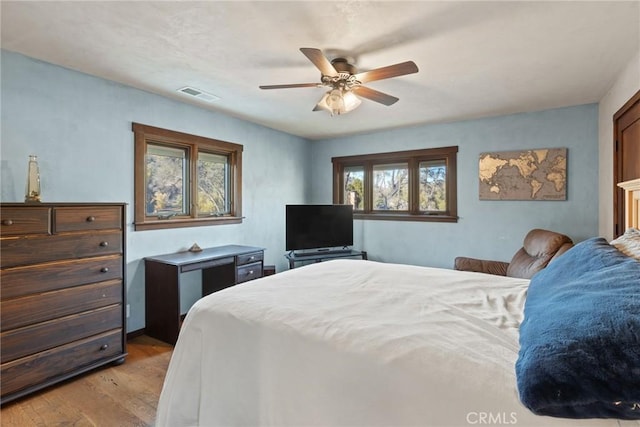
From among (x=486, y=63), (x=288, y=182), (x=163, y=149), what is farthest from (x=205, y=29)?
(x=288, y=182)

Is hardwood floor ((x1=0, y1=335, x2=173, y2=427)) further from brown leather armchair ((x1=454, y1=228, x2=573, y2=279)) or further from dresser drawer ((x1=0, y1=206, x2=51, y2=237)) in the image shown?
brown leather armchair ((x1=454, y1=228, x2=573, y2=279))

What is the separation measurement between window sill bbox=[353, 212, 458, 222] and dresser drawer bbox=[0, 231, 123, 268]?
342 cm

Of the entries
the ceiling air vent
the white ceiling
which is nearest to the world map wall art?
the white ceiling

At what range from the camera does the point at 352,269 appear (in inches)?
93.4

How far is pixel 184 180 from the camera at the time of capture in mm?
3760

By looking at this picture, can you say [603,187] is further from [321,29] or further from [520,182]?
[321,29]

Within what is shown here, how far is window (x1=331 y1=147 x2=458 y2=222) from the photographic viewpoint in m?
4.50

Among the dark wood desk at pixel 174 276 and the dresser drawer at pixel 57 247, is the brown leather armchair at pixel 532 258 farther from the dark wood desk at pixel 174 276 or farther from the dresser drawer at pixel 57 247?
the dresser drawer at pixel 57 247

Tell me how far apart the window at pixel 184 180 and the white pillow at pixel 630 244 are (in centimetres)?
357

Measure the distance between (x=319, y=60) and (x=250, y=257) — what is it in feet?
7.71

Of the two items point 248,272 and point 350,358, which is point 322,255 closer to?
point 248,272

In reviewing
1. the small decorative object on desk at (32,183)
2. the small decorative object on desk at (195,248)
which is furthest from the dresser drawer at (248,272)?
the small decorative object on desk at (32,183)

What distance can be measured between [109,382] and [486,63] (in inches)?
148

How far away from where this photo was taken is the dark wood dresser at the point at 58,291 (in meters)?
2.04
